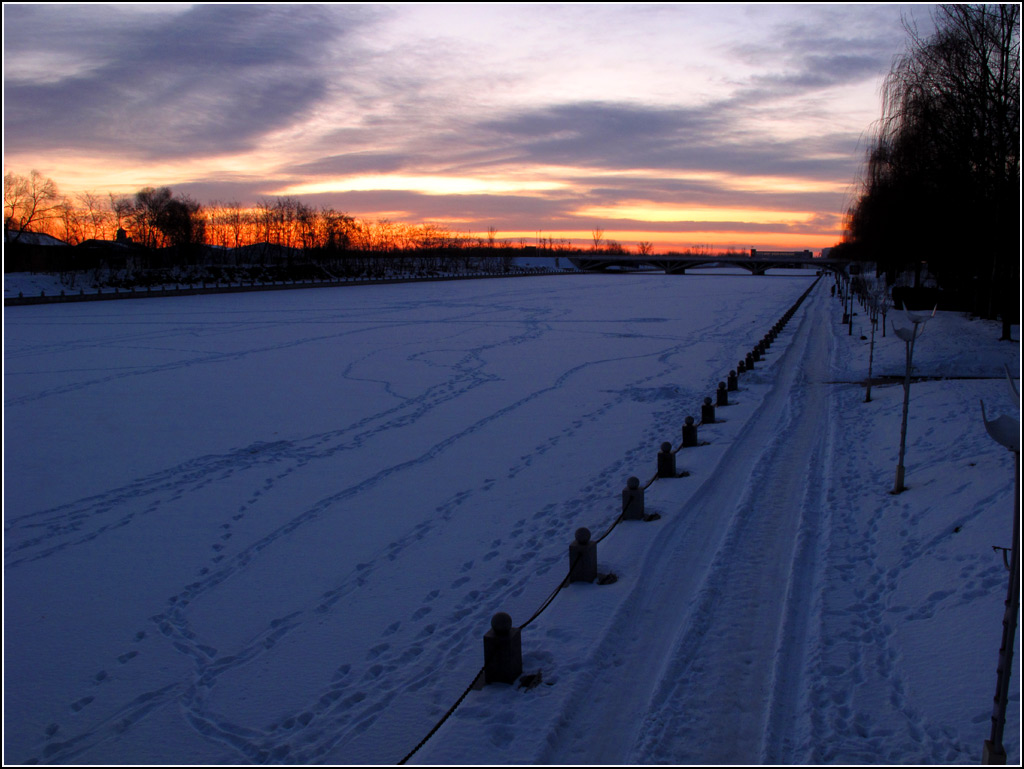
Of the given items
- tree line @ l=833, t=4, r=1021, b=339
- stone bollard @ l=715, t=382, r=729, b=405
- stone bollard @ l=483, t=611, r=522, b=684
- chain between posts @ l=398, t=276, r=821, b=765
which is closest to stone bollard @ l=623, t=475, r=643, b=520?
chain between posts @ l=398, t=276, r=821, b=765

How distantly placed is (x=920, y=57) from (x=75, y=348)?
87.0ft

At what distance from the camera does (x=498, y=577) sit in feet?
22.7

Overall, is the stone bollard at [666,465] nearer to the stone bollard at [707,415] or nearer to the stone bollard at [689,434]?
the stone bollard at [689,434]

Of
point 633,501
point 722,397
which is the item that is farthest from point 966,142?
point 633,501

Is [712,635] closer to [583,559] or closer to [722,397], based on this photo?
[583,559]

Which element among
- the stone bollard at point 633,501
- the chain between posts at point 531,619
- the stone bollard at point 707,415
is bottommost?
the chain between posts at point 531,619

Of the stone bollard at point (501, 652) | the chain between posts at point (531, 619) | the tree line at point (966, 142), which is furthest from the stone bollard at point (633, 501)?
the tree line at point (966, 142)

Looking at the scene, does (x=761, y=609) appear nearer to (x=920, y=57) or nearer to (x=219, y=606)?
(x=219, y=606)

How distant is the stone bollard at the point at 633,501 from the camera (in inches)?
310

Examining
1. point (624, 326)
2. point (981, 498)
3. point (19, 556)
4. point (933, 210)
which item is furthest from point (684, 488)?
point (624, 326)

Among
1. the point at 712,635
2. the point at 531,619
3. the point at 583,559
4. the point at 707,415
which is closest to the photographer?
the point at 712,635

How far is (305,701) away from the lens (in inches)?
200

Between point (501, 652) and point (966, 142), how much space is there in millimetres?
17723

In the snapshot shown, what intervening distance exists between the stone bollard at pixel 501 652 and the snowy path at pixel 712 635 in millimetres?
516
